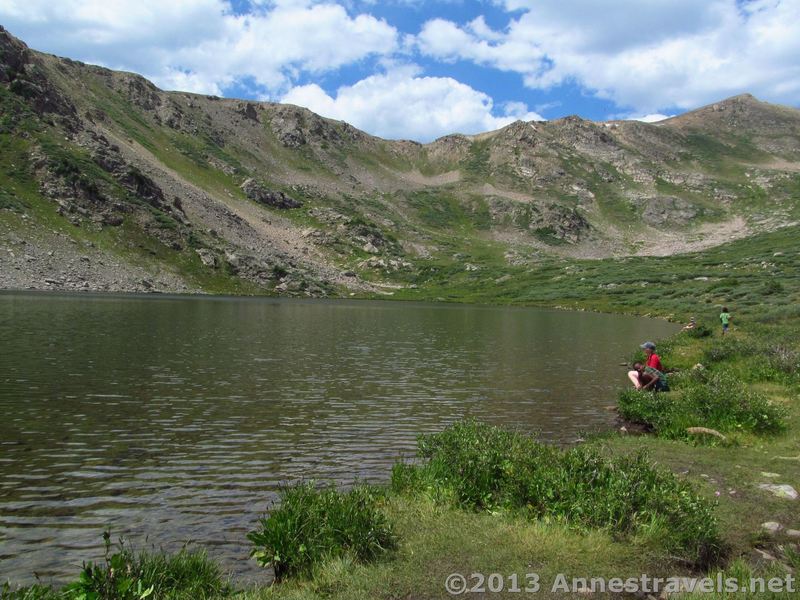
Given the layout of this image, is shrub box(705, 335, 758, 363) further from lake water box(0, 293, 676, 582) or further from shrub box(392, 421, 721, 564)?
shrub box(392, 421, 721, 564)

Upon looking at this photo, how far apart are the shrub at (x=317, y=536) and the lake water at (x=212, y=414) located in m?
1.26

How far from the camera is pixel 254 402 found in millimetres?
25984

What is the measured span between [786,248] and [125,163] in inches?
8822

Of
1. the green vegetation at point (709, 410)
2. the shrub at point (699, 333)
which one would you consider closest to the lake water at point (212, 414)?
the green vegetation at point (709, 410)

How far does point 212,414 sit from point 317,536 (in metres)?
15.2

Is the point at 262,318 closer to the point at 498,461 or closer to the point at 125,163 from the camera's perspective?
the point at 498,461

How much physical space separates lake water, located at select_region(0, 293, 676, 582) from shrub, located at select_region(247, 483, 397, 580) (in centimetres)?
126

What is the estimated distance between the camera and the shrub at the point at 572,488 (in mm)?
10062

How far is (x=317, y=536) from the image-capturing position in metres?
9.77

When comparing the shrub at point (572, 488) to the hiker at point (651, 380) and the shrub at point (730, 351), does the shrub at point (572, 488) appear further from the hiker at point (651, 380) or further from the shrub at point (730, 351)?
the shrub at point (730, 351)

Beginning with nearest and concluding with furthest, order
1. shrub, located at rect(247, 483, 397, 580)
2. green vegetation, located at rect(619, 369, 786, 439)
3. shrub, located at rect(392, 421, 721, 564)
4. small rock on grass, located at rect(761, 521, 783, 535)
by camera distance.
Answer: shrub, located at rect(247, 483, 397, 580) < shrub, located at rect(392, 421, 721, 564) < small rock on grass, located at rect(761, 521, 783, 535) < green vegetation, located at rect(619, 369, 786, 439)

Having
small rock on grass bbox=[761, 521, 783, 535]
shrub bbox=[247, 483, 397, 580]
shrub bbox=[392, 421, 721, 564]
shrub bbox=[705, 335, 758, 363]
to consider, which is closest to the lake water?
shrub bbox=[247, 483, 397, 580]

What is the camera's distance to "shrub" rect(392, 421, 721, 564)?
A: 10062 mm

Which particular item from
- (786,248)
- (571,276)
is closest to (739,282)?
(571,276)
